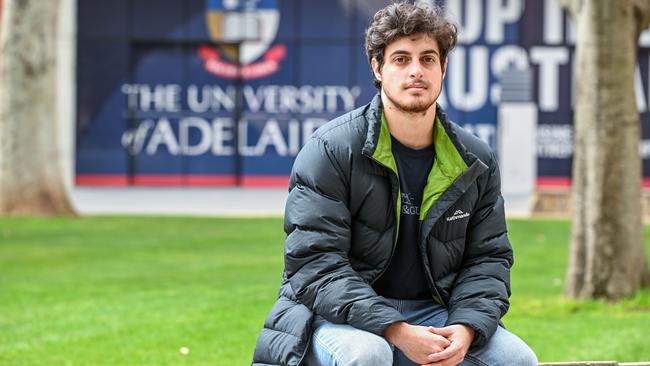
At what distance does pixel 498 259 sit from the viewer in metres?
4.75

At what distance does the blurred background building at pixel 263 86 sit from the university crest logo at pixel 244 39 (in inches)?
1.0

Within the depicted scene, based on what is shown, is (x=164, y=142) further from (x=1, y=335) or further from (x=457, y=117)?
(x=1, y=335)

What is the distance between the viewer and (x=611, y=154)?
32.6 ft

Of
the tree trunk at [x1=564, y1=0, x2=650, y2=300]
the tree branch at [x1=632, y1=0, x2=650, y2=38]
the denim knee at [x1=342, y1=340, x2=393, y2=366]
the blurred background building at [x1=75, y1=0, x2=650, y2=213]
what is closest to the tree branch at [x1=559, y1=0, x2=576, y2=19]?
the tree trunk at [x1=564, y1=0, x2=650, y2=300]

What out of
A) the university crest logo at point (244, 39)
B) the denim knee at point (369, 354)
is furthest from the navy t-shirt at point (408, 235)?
the university crest logo at point (244, 39)

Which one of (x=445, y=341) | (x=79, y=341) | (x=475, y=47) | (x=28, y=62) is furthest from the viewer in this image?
(x=475, y=47)

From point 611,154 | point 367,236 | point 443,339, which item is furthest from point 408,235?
point 611,154

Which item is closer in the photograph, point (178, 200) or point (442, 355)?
point (442, 355)

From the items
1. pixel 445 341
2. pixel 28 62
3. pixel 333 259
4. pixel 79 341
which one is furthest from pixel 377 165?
pixel 28 62

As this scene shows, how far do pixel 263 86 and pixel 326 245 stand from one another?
2389 cm

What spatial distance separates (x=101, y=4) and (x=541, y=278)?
17537mm

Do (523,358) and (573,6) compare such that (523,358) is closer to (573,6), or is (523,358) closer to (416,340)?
(416,340)

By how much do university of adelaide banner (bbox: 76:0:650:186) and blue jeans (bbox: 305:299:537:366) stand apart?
23437mm

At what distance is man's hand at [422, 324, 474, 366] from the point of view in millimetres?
4352
